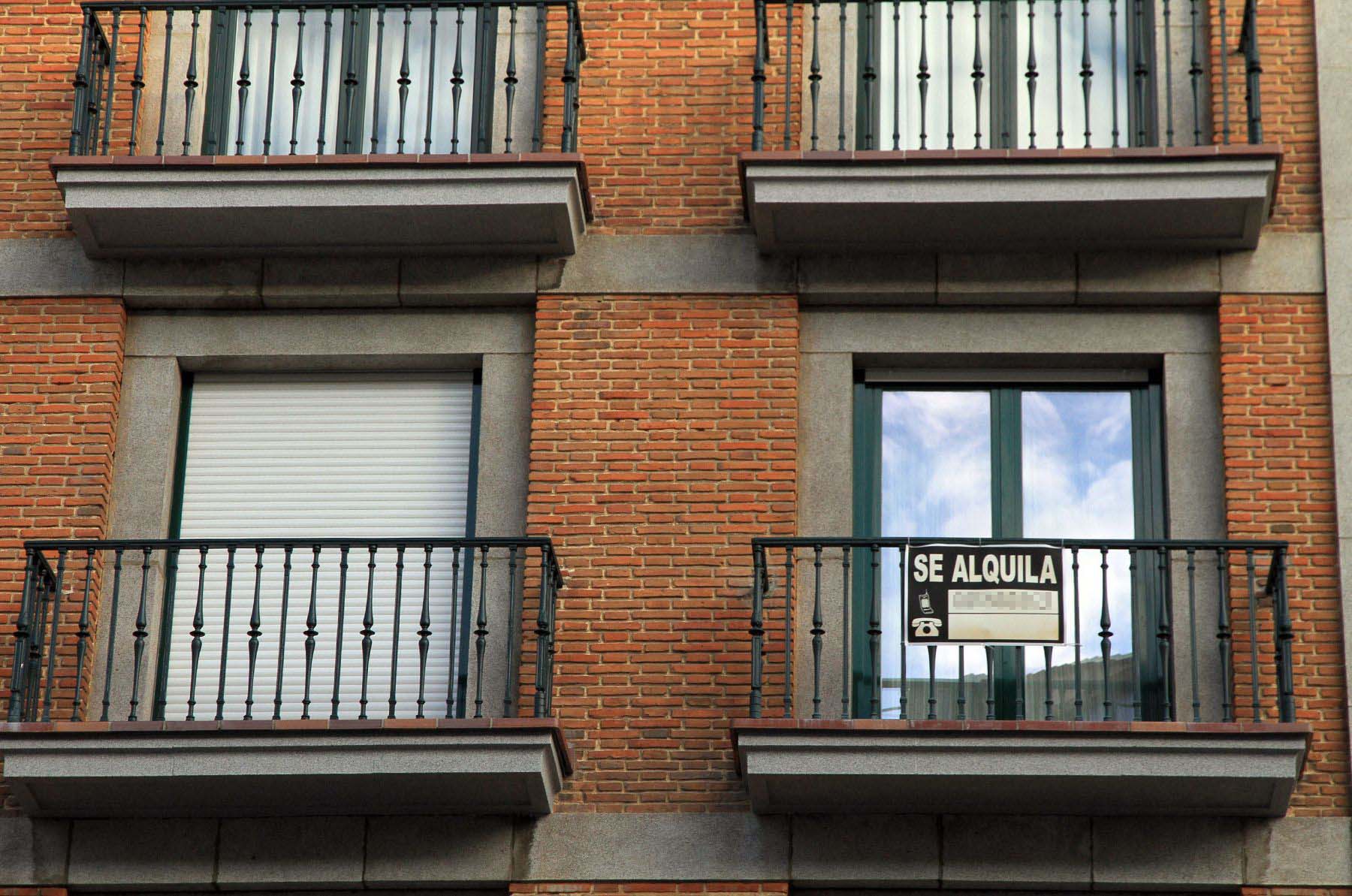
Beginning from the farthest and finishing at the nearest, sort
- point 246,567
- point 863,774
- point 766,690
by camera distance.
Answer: point 246,567, point 766,690, point 863,774

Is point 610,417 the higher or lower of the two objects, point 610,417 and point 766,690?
the higher

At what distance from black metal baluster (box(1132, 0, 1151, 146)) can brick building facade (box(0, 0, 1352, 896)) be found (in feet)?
0.18

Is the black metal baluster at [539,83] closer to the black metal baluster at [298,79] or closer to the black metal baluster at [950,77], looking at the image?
the black metal baluster at [298,79]

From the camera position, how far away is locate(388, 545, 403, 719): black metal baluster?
14.4 meters

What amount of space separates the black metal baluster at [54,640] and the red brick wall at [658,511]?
2.92 m

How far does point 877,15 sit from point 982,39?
0.75m

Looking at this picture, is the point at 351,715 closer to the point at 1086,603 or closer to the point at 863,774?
the point at 863,774

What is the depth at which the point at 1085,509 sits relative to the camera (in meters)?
15.8

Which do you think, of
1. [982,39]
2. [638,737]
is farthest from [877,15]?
[638,737]

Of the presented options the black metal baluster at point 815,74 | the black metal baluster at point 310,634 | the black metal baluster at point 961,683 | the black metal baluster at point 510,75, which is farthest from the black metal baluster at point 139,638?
the black metal baluster at point 815,74

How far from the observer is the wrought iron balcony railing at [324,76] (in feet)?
53.3

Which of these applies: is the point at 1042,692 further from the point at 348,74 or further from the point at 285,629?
the point at 348,74

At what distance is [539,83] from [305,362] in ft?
8.24

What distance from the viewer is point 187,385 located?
16.3 metres
